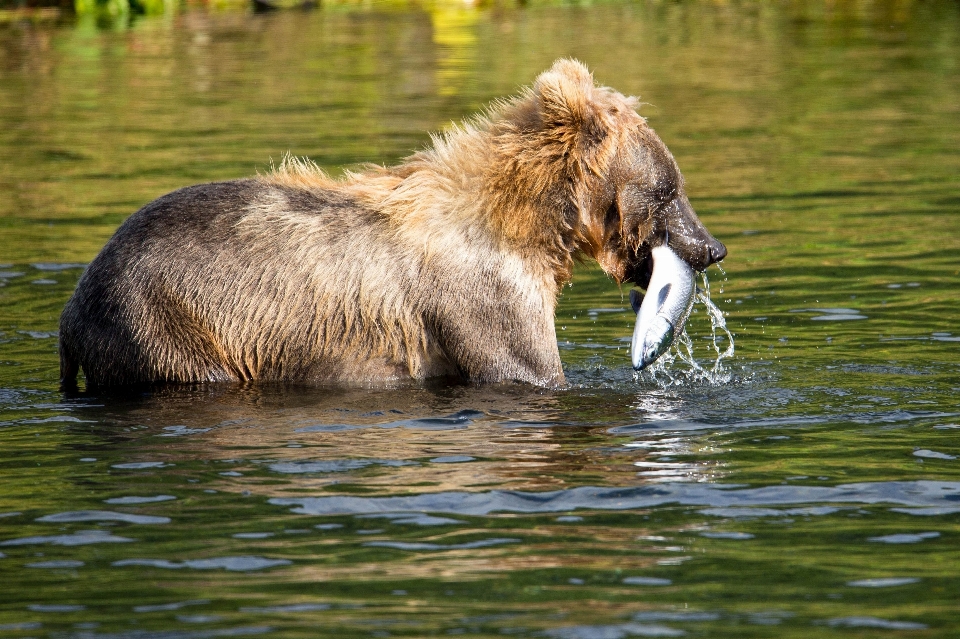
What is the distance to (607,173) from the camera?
8.65m

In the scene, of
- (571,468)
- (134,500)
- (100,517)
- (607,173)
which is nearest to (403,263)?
(607,173)

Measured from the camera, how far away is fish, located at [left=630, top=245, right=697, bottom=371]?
27.8 ft

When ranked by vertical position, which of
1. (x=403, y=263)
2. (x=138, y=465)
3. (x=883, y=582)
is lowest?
(x=138, y=465)

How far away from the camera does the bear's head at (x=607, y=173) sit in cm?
862

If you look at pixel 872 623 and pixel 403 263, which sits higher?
pixel 403 263

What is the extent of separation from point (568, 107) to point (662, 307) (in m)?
1.32

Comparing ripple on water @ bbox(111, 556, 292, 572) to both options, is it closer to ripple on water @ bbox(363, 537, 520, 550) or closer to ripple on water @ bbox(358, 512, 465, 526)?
ripple on water @ bbox(363, 537, 520, 550)

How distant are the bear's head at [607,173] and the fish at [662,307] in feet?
0.52

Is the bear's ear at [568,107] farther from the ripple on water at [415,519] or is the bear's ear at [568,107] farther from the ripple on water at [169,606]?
the ripple on water at [169,606]

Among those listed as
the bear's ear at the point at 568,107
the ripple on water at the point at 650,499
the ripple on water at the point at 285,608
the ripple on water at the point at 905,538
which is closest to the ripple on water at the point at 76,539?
the ripple on water at the point at 650,499

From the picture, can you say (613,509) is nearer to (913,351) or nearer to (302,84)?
(913,351)

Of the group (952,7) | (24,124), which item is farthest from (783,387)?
(952,7)

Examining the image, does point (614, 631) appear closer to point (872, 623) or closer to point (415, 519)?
point (872, 623)

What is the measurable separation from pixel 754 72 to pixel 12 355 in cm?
1900
